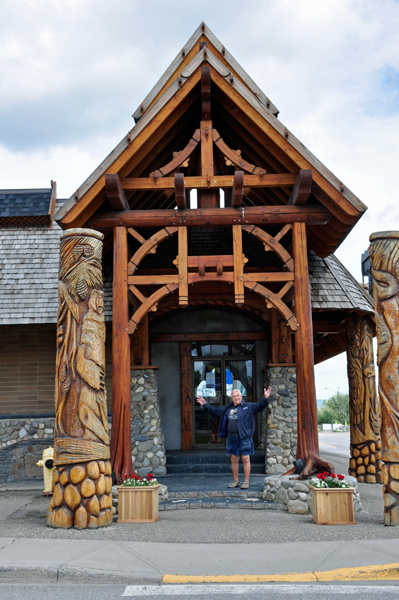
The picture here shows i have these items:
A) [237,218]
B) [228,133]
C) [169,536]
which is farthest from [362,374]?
[169,536]

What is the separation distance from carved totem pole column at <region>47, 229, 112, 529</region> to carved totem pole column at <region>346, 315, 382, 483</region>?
6.59 m

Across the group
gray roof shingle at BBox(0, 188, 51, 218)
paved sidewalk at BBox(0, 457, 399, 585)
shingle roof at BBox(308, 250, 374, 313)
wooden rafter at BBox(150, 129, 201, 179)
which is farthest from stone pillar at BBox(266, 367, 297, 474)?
gray roof shingle at BBox(0, 188, 51, 218)

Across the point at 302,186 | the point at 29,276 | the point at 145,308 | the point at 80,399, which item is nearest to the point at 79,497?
the point at 80,399

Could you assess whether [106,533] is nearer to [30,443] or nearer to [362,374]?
[30,443]

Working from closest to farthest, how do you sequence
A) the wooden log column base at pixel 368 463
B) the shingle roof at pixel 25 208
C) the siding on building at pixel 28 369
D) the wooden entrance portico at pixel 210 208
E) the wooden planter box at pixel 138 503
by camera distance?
the wooden planter box at pixel 138 503
the wooden entrance portico at pixel 210 208
the wooden log column base at pixel 368 463
the siding on building at pixel 28 369
the shingle roof at pixel 25 208

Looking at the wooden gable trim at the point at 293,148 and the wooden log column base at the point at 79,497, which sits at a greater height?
the wooden gable trim at the point at 293,148

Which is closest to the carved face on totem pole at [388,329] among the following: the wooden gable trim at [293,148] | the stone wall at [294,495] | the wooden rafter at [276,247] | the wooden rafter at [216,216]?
the stone wall at [294,495]

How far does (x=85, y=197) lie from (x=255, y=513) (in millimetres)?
5720

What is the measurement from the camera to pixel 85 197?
933 cm

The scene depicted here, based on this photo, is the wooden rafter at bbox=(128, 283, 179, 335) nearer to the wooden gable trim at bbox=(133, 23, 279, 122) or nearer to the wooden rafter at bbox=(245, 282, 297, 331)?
the wooden rafter at bbox=(245, 282, 297, 331)

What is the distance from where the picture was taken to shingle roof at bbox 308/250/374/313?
11523mm

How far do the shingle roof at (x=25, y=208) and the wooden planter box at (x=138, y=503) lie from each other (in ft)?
28.0

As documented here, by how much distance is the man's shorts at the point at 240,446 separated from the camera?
9445 mm

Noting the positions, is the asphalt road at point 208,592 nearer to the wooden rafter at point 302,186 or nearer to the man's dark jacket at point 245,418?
the man's dark jacket at point 245,418
